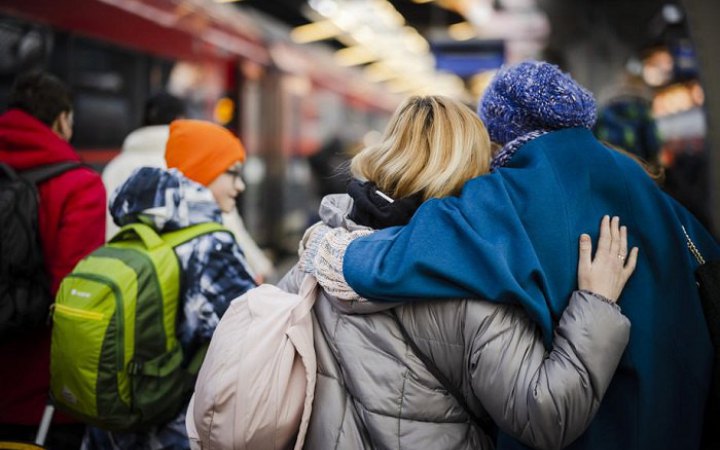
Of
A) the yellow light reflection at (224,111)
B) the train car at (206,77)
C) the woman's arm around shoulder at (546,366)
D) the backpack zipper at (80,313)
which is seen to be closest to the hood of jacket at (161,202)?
the backpack zipper at (80,313)

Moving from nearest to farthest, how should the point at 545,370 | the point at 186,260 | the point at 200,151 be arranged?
the point at 545,370
the point at 186,260
the point at 200,151

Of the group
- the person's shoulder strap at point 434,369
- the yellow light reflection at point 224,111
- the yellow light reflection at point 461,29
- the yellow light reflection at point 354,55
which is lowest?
the person's shoulder strap at point 434,369

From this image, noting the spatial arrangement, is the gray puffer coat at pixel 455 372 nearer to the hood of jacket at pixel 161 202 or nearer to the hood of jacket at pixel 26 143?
the hood of jacket at pixel 161 202

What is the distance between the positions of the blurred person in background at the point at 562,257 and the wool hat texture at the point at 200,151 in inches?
39.9

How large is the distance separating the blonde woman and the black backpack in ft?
4.35

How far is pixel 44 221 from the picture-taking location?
2.67m

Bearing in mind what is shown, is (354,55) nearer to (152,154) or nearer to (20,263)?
(152,154)

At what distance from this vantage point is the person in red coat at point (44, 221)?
2.67 meters

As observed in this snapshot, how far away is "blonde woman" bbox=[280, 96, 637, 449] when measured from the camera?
4.69ft

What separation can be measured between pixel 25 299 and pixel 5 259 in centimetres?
16

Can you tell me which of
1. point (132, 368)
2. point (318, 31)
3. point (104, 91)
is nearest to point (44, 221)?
point (132, 368)

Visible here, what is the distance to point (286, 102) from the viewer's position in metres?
9.74

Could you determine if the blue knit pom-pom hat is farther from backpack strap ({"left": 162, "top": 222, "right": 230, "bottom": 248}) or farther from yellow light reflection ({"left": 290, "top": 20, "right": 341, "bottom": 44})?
yellow light reflection ({"left": 290, "top": 20, "right": 341, "bottom": 44})

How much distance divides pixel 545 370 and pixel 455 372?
200 mm
